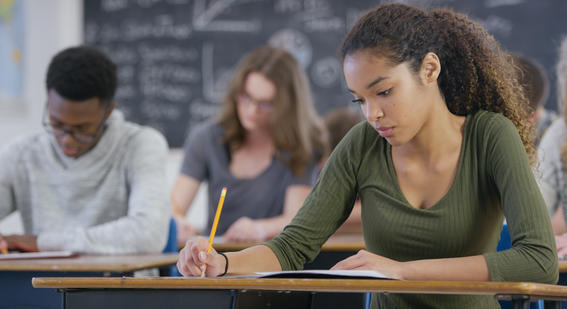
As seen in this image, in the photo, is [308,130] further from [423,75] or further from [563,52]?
[423,75]

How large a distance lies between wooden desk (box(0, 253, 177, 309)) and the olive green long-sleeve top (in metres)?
0.41

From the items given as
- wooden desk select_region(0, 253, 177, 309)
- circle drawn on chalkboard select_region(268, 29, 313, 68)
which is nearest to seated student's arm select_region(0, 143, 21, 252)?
wooden desk select_region(0, 253, 177, 309)

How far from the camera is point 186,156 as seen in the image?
307cm

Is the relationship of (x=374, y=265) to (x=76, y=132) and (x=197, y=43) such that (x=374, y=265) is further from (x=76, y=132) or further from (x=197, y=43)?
(x=197, y=43)

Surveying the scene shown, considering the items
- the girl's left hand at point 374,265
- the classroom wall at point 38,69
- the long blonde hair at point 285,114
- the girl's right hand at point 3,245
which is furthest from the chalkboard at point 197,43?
the girl's left hand at point 374,265

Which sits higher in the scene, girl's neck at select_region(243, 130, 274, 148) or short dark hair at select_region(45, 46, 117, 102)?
short dark hair at select_region(45, 46, 117, 102)

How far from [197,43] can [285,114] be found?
5.50 feet

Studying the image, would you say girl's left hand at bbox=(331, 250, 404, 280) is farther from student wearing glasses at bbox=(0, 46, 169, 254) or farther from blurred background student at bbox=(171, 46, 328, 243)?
blurred background student at bbox=(171, 46, 328, 243)

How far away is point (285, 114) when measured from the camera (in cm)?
294

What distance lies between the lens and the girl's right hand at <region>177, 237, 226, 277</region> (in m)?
1.29

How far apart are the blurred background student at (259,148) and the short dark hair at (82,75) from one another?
2.50ft

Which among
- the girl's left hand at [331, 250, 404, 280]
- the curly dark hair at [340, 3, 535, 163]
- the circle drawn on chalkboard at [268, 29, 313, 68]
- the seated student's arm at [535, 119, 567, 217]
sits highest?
the circle drawn on chalkboard at [268, 29, 313, 68]

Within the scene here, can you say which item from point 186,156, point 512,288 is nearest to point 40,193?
point 186,156

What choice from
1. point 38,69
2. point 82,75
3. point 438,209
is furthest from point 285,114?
point 38,69
